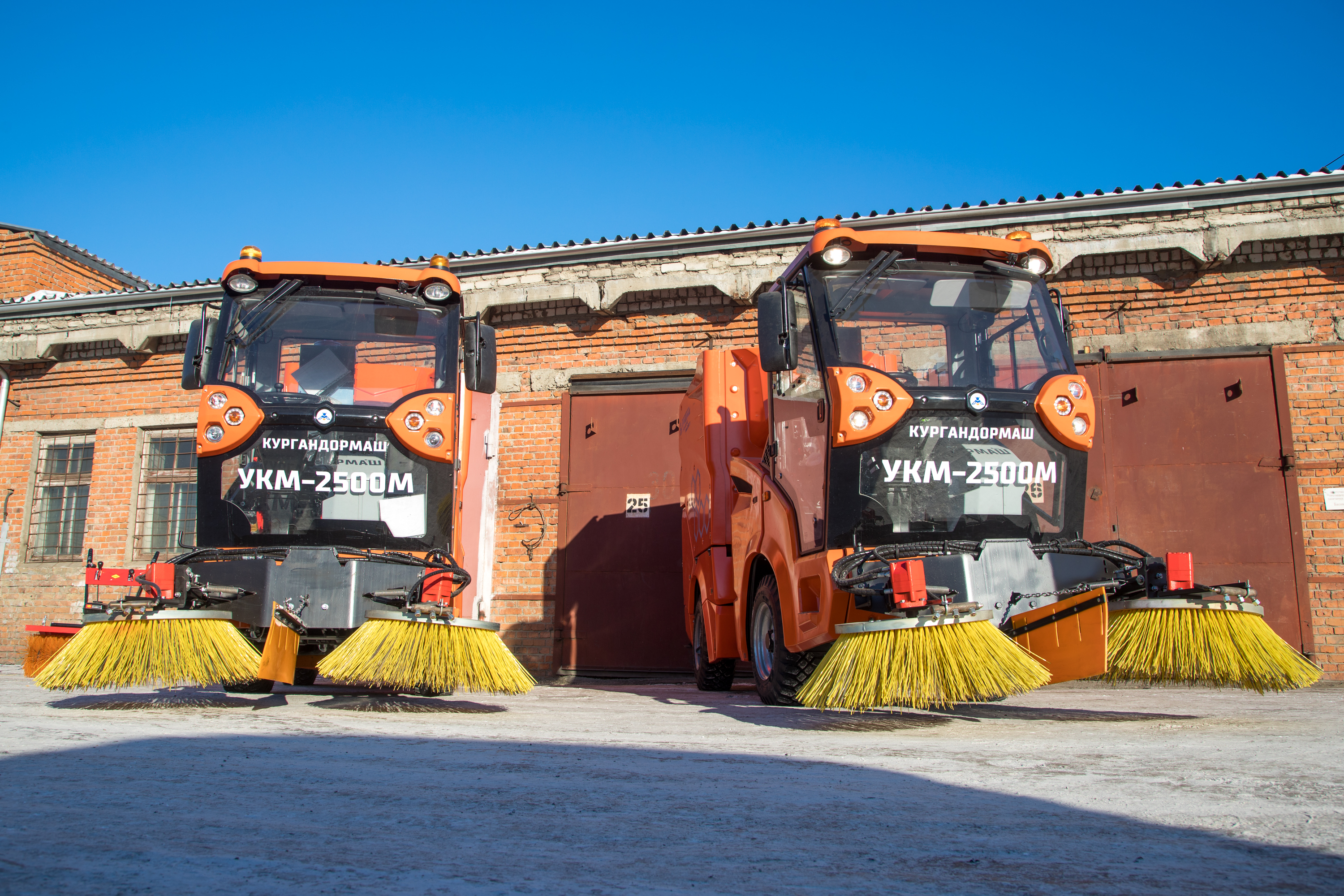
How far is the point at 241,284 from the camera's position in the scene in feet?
21.0

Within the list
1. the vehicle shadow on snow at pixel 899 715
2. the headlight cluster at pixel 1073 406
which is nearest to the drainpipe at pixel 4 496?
the vehicle shadow on snow at pixel 899 715

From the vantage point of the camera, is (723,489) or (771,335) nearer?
(771,335)

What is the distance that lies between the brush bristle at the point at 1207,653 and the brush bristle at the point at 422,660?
3.24 m

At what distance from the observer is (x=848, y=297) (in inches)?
215

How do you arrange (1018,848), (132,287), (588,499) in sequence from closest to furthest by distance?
(1018,848)
(588,499)
(132,287)

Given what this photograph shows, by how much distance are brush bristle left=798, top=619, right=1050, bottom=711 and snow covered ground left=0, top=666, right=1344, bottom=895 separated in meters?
0.20

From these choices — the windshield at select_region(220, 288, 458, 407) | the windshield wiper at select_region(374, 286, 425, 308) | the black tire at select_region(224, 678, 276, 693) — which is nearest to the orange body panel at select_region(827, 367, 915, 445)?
the windshield at select_region(220, 288, 458, 407)

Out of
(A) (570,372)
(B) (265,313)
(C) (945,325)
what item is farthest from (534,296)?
(C) (945,325)

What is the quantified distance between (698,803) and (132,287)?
60.3 feet

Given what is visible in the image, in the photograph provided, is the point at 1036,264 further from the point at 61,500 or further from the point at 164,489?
the point at 61,500

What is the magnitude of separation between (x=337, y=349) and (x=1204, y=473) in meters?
8.02

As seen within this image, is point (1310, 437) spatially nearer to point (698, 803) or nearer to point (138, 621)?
point (698, 803)

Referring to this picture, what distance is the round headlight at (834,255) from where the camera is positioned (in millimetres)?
5453

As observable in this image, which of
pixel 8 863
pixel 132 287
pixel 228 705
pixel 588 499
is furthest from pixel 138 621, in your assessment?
pixel 132 287
